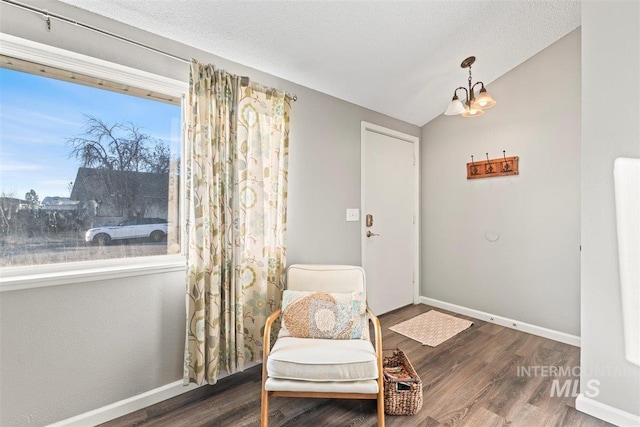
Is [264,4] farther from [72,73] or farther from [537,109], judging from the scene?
[537,109]

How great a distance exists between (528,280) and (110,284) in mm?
3432

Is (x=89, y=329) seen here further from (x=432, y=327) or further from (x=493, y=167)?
(x=493, y=167)

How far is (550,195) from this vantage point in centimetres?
268

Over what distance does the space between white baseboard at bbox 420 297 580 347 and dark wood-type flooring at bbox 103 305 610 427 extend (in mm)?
146

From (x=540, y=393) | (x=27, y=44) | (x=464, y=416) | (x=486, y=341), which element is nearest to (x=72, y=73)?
(x=27, y=44)

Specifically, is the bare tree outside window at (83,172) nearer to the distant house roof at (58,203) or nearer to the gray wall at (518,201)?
the distant house roof at (58,203)

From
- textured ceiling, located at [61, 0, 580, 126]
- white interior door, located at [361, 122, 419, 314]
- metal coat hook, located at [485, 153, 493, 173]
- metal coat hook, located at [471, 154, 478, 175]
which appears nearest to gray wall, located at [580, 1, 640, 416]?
textured ceiling, located at [61, 0, 580, 126]

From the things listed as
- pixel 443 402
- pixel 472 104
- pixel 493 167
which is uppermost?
pixel 472 104

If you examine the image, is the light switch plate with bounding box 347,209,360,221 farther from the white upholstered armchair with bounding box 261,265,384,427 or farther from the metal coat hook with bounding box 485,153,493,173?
the metal coat hook with bounding box 485,153,493,173

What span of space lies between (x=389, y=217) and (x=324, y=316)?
5.70 ft

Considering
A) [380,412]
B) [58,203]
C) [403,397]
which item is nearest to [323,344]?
[380,412]

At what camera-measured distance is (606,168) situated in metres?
1.69

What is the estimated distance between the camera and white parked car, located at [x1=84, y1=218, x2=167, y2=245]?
1709mm

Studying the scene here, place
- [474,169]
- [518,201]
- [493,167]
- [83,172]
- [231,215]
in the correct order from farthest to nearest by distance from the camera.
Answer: [474,169], [493,167], [518,201], [231,215], [83,172]
